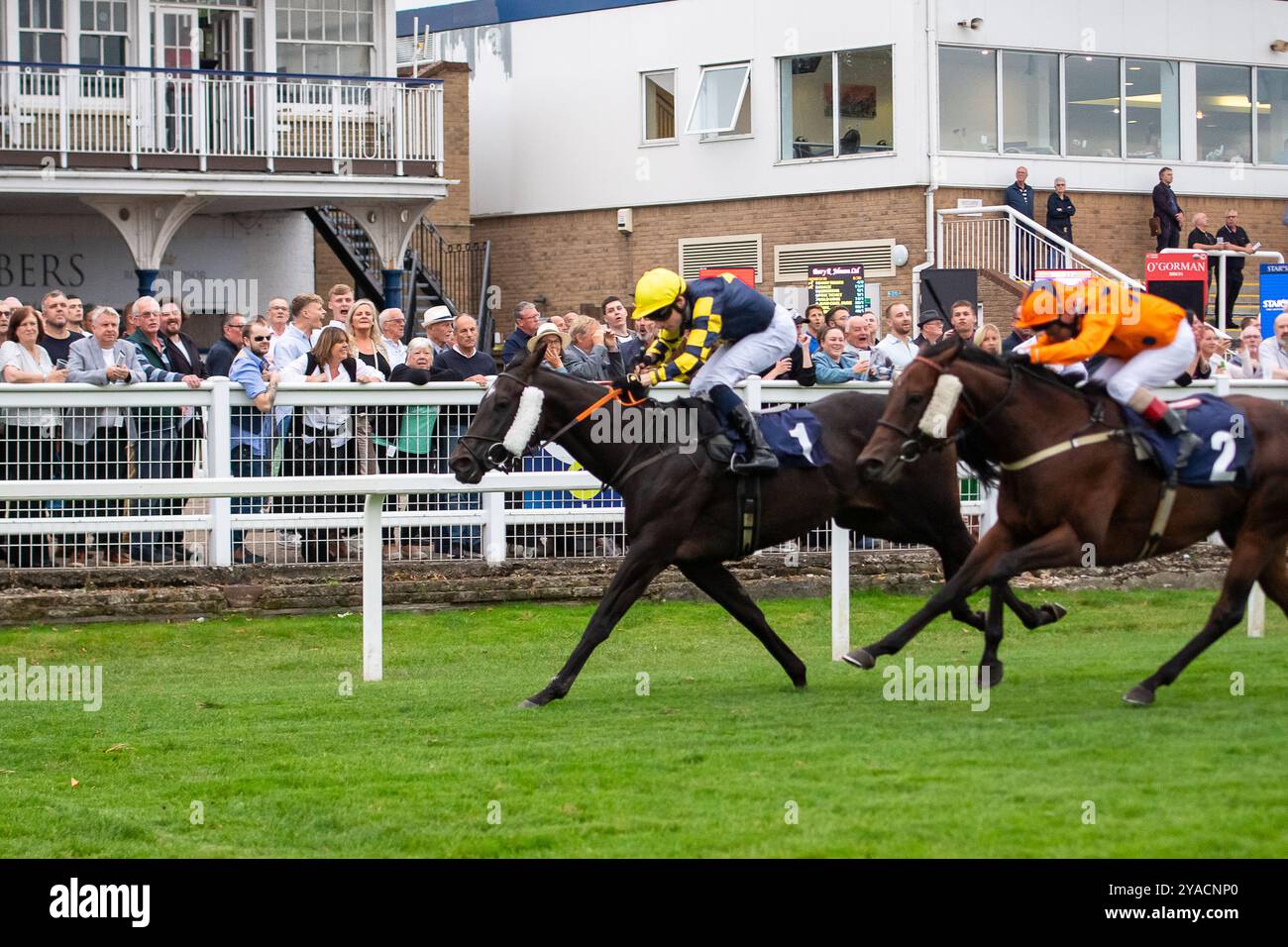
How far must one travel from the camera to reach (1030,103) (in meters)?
27.6

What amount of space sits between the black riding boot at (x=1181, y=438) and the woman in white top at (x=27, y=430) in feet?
24.4

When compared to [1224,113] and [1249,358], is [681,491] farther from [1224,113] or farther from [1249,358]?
[1224,113]

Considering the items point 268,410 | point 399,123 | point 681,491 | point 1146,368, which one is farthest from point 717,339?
point 399,123

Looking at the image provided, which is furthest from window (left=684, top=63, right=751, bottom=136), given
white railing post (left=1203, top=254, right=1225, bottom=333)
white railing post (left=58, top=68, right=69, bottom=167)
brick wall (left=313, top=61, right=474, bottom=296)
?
white railing post (left=58, top=68, right=69, bottom=167)

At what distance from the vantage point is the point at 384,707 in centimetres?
941

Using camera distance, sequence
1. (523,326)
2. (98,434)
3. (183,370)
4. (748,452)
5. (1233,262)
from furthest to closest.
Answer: (1233,262) → (523,326) → (183,370) → (98,434) → (748,452)

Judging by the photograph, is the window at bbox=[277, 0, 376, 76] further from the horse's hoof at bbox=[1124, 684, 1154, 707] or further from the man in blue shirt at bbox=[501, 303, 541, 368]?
the horse's hoof at bbox=[1124, 684, 1154, 707]

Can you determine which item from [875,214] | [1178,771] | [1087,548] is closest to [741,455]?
[1087,548]

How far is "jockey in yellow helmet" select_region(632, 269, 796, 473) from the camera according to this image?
9.59 meters

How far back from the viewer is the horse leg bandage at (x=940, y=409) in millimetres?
8695

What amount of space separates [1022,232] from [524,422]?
18.0 m

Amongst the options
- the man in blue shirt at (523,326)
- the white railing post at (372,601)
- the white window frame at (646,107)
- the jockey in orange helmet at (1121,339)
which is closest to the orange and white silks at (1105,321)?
the jockey in orange helmet at (1121,339)

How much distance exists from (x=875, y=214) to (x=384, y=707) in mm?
18802
